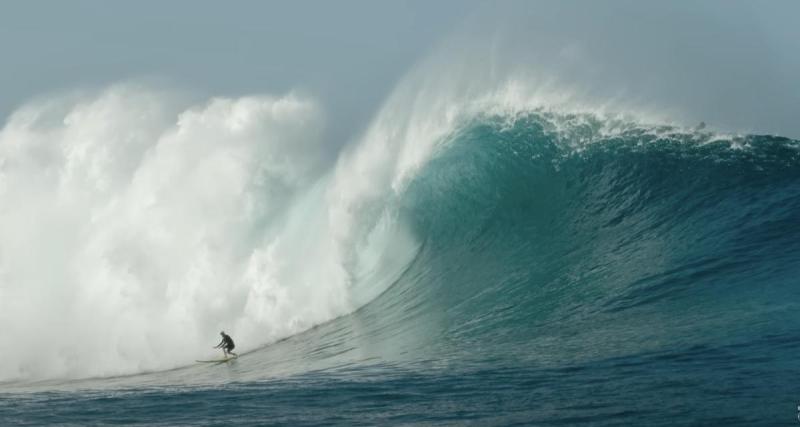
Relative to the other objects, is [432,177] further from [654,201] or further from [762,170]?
[762,170]

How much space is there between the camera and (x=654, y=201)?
18.3 metres

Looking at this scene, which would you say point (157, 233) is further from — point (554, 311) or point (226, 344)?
point (554, 311)

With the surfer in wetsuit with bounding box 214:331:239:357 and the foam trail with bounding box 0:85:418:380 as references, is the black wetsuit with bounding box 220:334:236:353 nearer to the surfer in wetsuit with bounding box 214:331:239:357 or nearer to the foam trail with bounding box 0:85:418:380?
the surfer in wetsuit with bounding box 214:331:239:357

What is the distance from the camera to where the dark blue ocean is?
9.19m

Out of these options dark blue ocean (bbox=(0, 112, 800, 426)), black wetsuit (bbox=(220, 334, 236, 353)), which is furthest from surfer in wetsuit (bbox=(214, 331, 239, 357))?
dark blue ocean (bbox=(0, 112, 800, 426))

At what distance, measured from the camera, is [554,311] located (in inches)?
541

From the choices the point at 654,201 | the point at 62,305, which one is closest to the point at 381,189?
the point at 654,201

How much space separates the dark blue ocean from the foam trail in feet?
5.23

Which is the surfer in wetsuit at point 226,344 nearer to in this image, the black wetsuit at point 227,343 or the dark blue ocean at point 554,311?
the black wetsuit at point 227,343

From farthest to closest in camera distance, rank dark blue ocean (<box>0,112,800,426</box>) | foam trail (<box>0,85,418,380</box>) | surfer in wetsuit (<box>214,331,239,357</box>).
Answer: foam trail (<box>0,85,418,380</box>), surfer in wetsuit (<box>214,331,239,357</box>), dark blue ocean (<box>0,112,800,426</box>)

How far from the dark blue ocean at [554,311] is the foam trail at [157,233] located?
159 cm

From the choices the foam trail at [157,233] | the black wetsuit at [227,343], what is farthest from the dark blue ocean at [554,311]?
the foam trail at [157,233]

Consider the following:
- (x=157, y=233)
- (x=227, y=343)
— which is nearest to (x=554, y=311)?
(x=227, y=343)

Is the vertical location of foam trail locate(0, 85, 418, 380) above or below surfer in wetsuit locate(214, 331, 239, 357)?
above
